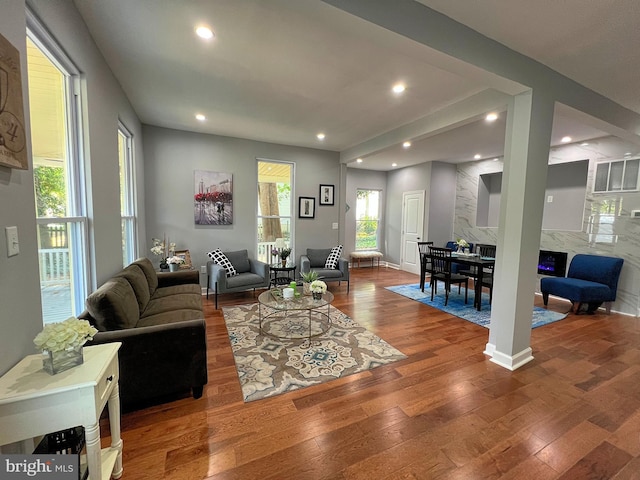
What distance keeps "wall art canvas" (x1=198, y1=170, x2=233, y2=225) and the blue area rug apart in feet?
11.4

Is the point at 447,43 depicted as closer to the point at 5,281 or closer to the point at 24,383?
the point at 5,281

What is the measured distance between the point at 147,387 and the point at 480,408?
2424 millimetres

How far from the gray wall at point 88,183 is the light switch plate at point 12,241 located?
2 cm

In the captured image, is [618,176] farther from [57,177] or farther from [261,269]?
[57,177]

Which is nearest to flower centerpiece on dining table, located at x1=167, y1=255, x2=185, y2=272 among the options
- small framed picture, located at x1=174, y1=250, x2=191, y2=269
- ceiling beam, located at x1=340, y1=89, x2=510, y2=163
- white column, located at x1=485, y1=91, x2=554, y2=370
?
small framed picture, located at x1=174, y1=250, x2=191, y2=269

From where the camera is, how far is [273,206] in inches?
212

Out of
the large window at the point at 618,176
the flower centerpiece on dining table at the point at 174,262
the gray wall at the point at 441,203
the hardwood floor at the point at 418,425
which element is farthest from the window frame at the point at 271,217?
the large window at the point at 618,176

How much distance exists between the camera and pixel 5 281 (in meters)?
1.14

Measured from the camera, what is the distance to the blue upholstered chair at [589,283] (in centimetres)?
396

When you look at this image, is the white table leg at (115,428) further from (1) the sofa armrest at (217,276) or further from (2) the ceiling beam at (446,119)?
(2) the ceiling beam at (446,119)

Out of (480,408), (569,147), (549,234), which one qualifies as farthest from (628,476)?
(569,147)

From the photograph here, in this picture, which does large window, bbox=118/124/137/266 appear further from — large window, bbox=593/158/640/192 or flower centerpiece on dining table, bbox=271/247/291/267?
large window, bbox=593/158/640/192

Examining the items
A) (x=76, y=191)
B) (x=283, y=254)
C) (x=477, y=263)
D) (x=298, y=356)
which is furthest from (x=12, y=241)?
(x=477, y=263)

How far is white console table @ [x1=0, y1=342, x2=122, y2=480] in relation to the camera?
1.00 meters
